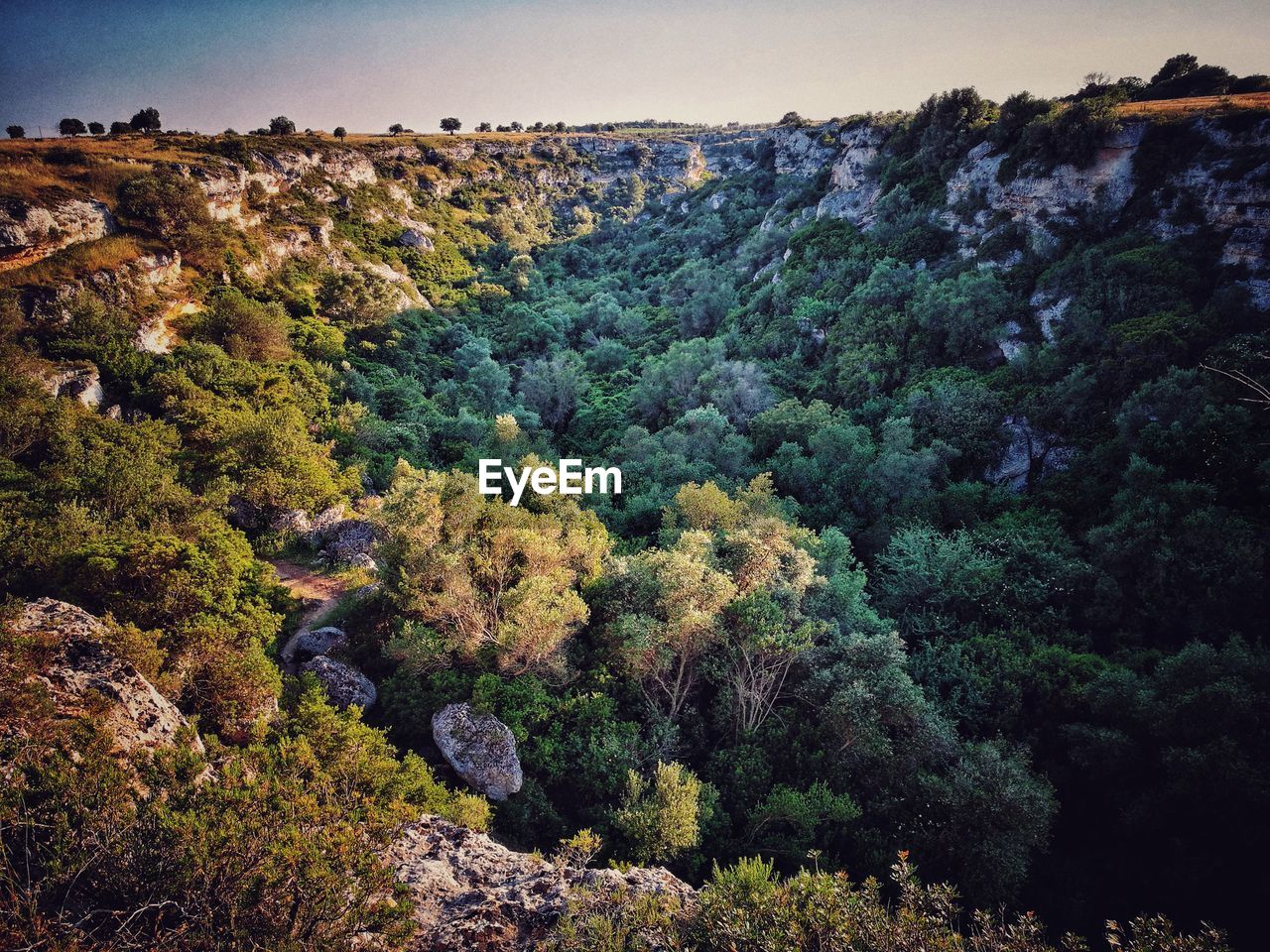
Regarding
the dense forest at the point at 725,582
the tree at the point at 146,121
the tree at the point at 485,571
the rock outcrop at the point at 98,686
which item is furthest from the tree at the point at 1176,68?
the tree at the point at 146,121

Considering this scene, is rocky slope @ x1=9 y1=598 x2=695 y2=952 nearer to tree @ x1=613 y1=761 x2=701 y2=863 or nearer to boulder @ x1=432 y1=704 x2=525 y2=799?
tree @ x1=613 y1=761 x2=701 y2=863

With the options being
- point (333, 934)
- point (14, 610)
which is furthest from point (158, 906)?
point (14, 610)

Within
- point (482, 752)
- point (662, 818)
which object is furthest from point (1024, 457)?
point (482, 752)

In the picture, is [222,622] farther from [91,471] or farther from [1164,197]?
[1164,197]

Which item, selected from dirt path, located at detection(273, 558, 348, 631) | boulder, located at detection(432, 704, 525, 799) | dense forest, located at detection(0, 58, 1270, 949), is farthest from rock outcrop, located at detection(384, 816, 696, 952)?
dirt path, located at detection(273, 558, 348, 631)

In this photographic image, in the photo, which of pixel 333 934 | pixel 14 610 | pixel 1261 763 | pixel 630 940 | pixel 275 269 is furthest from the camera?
pixel 275 269

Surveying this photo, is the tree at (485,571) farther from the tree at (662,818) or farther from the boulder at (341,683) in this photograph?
the tree at (662,818)

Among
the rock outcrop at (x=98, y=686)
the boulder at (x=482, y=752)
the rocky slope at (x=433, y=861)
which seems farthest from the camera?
the boulder at (x=482, y=752)
